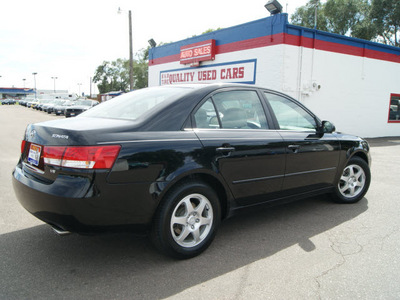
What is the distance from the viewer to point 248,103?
11.8ft

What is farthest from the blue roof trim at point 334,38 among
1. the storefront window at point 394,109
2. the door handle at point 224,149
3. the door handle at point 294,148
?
the door handle at point 224,149

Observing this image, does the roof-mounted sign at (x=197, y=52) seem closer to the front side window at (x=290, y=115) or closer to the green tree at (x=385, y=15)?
the front side window at (x=290, y=115)

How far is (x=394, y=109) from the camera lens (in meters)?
16.8

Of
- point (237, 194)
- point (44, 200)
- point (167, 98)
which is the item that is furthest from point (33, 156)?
point (237, 194)

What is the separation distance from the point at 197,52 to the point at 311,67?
5702mm

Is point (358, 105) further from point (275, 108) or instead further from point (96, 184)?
point (96, 184)

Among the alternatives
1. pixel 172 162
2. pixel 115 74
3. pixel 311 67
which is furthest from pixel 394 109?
pixel 115 74

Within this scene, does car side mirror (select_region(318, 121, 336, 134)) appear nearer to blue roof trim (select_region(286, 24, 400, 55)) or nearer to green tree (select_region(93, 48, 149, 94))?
blue roof trim (select_region(286, 24, 400, 55))

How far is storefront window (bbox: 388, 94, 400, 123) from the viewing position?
16578 millimetres

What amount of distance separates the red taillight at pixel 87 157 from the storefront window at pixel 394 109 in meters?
17.5

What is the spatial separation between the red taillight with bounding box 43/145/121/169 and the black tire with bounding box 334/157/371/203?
3367 millimetres

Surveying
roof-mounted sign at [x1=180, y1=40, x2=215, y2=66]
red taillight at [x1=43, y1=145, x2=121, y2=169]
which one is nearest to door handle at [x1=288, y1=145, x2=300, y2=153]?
red taillight at [x1=43, y1=145, x2=121, y2=169]

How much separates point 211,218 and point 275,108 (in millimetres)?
1546

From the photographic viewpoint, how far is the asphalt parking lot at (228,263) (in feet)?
8.20
